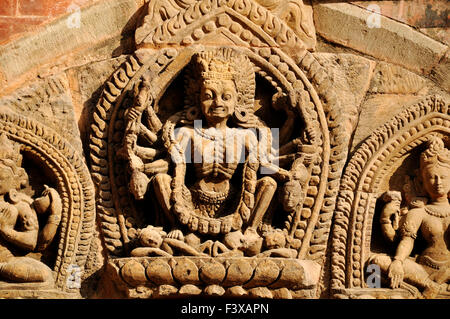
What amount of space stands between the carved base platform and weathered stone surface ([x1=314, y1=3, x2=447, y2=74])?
1.77 metres

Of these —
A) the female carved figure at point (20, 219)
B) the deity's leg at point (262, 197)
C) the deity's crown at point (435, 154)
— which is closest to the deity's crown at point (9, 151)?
the female carved figure at point (20, 219)

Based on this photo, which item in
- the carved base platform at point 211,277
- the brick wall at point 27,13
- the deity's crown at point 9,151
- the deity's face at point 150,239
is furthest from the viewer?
the brick wall at point 27,13

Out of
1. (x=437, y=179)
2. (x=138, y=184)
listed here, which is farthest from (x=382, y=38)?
(x=138, y=184)

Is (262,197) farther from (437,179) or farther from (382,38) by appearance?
(382,38)

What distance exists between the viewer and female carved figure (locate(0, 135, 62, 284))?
644 centimetres

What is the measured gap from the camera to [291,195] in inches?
252

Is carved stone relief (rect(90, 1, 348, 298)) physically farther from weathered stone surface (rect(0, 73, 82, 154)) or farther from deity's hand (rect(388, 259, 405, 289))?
deity's hand (rect(388, 259, 405, 289))

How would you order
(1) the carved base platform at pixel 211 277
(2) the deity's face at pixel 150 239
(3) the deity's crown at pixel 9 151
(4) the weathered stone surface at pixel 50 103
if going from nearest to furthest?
(1) the carved base platform at pixel 211 277 → (2) the deity's face at pixel 150 239 → (3) the deity's crown at pixel 9 151 → (4) the weathered stone surface at pixel 50 103

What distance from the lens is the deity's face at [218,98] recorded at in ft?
21.3

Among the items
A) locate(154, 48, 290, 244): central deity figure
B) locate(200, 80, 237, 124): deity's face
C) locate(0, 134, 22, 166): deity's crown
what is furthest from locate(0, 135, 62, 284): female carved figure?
locate(200, 80, 237, 124): deity's face

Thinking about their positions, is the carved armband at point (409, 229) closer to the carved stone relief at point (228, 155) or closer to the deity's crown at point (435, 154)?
the carved stone relief at point (228, 155)

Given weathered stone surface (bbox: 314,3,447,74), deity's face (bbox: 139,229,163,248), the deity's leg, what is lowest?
deity's face (bbox: 139,229,163,248)

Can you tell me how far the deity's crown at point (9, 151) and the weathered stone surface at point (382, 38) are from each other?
7.93 feet
